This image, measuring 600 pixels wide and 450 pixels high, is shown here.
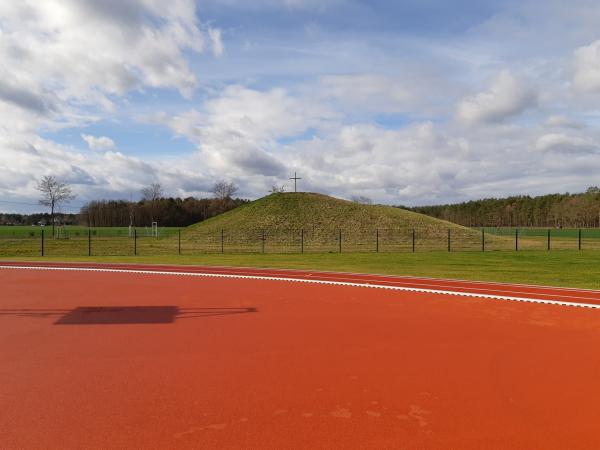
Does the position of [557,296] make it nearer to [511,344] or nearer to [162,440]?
[511,344]

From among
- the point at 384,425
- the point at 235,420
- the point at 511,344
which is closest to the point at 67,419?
the point at 235,420

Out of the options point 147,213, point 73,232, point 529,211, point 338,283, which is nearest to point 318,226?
point 338,283

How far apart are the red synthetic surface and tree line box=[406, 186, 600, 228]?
12846cm

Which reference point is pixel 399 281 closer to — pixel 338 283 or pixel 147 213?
pixel 338 283

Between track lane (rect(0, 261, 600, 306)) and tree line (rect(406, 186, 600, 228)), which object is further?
tree line (rect(406, 186, 600, 228))

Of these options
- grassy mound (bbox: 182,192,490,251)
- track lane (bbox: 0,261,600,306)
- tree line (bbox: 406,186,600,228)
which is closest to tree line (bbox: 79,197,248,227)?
grassy mound (bbox: 182,192,490,251)

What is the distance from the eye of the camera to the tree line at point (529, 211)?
124m

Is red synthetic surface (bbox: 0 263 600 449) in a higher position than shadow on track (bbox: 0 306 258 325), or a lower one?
lower

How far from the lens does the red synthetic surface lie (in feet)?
14.2

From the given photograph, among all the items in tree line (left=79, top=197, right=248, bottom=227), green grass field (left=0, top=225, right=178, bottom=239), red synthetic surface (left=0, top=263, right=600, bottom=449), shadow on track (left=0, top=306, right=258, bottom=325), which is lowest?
red synthetic surface (left=0, top=263, right=600, bottom=449)

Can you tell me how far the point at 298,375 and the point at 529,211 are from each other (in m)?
165

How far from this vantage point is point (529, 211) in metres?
154

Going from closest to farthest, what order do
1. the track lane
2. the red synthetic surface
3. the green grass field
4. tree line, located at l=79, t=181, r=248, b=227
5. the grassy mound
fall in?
the red synthetic surface < the track lane < the grassy mound < the green grass field < tree line, located at l=79, t=181, r=248, b=227

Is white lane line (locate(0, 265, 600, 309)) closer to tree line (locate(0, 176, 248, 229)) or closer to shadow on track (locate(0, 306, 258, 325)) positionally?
shadow on track (locate(0, 306, 258, 325))
